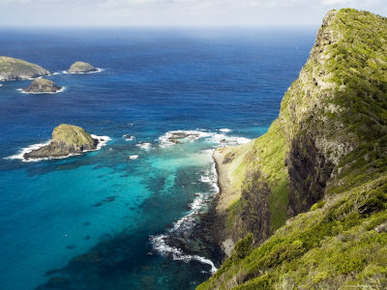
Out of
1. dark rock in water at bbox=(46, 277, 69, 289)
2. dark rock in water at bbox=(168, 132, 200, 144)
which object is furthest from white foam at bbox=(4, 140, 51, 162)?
dark rock in water at bbox=(46, 277, 69, 289)

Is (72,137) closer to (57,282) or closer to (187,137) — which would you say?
(187,137)

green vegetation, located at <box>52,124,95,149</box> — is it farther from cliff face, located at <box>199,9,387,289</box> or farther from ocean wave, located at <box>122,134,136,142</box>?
cliff face, located at <box>199,9,387,289</box>

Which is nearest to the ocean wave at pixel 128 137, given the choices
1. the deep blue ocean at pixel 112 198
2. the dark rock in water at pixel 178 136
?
the deep blue ocean at pixel 112 198

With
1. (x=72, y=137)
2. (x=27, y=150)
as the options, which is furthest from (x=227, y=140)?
(x=27, y=150)

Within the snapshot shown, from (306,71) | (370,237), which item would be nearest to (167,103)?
(306,71)

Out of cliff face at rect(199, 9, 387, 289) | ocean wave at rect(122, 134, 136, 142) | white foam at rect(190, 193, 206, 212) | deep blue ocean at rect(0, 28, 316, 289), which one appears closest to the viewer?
cliff face at rect(199, 9, 387, 289)

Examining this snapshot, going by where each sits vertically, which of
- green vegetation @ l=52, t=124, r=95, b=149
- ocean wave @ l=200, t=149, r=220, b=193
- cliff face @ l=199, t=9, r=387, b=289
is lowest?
ocean wave @ l=200, t=149, r=220, b=193

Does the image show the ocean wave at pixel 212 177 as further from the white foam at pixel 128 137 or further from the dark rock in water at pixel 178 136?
the white foam at pixel 128 137

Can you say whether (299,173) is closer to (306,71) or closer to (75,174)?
(306,71)
